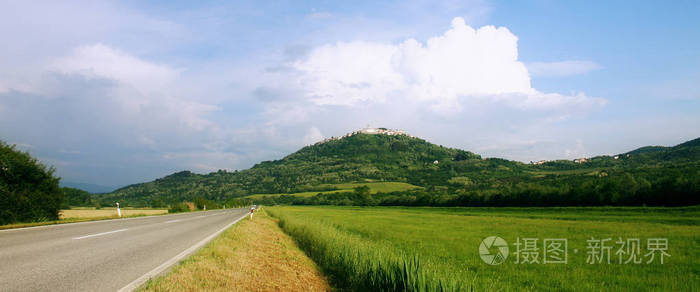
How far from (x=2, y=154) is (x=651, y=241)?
30545 millimetres

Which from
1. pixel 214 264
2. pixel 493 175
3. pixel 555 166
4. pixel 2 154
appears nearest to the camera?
pixel 214 264

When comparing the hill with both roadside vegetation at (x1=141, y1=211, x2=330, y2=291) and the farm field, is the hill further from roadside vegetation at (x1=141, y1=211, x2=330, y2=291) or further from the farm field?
roadside vegetation at (x1=141, y1=211, x2=330, y2=291)

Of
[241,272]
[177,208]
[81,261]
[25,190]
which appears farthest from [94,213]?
[241,272]

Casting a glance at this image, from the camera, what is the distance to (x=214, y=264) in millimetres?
7688

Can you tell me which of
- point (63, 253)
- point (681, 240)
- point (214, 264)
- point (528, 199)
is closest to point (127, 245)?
point (63, 253)

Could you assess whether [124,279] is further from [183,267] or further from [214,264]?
[214,264]

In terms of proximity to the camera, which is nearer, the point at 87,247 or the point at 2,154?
the point at 87,247

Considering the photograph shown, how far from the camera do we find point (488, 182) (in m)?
103

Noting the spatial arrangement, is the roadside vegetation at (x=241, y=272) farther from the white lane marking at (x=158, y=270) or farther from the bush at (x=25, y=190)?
the bush at (x=25, y=190)

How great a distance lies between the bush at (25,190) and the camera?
16.5 m

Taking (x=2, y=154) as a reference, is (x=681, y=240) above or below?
below

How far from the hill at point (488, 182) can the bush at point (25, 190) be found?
3024cm

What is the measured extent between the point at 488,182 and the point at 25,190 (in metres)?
104

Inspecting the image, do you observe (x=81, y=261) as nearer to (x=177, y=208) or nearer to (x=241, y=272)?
(x=241, y=272)
